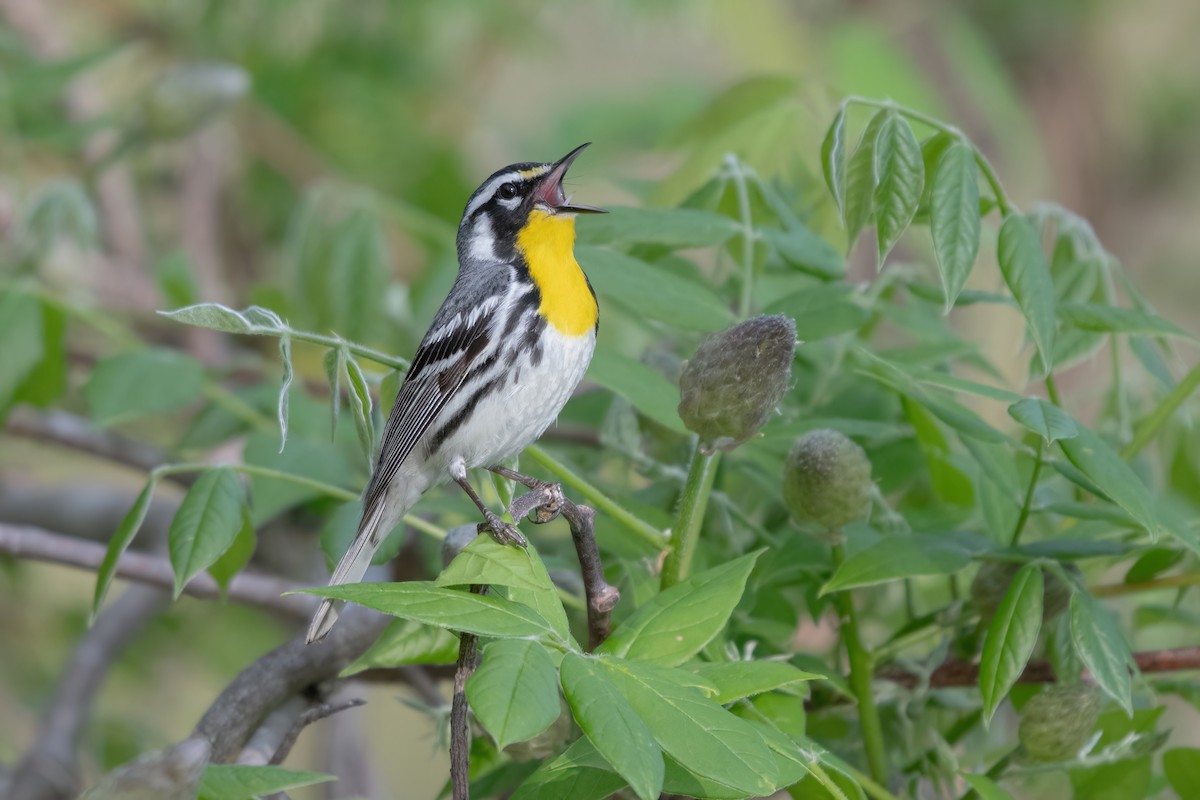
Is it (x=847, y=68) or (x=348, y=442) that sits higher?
(x=847, y=68)

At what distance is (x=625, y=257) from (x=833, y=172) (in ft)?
1.30

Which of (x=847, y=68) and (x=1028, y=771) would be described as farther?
(x=847, y=68)

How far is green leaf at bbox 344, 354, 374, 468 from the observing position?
55.0 inches

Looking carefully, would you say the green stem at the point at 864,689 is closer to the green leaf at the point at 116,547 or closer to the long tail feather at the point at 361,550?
the long tail feather at the point at 361,550

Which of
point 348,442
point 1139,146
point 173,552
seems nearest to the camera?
point 173,552

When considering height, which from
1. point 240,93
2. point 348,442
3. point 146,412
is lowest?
point 348,442

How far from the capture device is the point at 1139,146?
598cm

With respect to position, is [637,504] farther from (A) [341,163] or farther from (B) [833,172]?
(A) [341,163]

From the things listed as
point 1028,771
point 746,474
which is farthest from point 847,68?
point 1028,771

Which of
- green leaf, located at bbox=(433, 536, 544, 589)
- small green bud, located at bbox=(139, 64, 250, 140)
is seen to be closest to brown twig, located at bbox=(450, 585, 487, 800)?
green leaf, located at bbox=(433, 536, 544, 589)

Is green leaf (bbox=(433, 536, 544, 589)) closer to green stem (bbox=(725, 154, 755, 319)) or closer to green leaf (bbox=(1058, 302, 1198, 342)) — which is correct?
green stem (bbox=(725, 154, 755, 319))

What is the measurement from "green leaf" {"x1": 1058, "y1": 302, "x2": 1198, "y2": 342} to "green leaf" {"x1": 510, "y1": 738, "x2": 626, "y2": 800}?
79 cm

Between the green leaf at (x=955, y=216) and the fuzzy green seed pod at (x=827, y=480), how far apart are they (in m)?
0.20

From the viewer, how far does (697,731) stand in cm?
107
